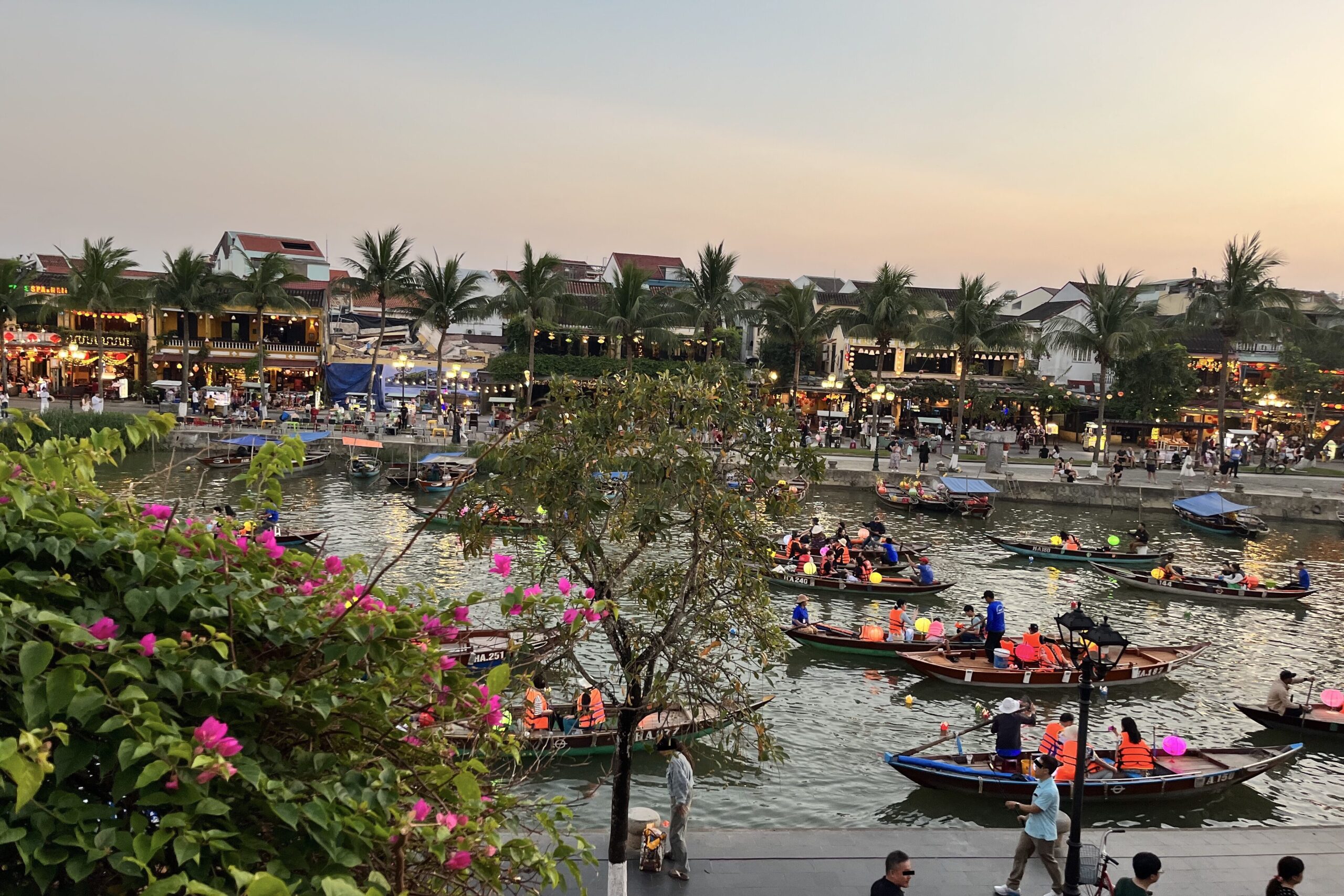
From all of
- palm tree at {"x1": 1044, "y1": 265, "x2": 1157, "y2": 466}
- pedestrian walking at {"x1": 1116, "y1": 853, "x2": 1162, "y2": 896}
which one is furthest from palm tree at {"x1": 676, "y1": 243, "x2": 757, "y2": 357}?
pedestrian walking at {"x1": 1116, "y1": 853, "x2": 1162, "y2": 896}

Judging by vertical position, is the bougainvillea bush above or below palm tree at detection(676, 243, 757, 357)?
below

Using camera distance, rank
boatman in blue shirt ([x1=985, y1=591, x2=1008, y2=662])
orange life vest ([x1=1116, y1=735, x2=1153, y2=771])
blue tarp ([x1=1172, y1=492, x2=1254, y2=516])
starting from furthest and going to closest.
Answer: blue tarp ([x1=1172, y1=492, x2=1254, y2=516]) < boatman in blue shirt ([x1=985, y1=591, x2=1008, y2=662]) < orange life vest ([x1=1116, y1=735, x2=1153, y2=771])

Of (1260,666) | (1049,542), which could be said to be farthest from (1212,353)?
(1260,666)

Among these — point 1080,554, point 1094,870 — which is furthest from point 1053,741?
point 1080,554

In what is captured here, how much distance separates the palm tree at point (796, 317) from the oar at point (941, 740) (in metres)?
40.4

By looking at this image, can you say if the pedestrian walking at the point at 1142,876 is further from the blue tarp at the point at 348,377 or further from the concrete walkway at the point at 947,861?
the blue tarp at the point at 348,377

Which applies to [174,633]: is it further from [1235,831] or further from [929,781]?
[1235,831]

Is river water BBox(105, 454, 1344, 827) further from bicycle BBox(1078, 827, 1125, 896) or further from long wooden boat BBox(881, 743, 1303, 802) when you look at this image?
bicycle BBox(1078, 827, 1125, 896)

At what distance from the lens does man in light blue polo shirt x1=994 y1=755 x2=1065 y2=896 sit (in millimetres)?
10992

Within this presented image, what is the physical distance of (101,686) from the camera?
4141mm

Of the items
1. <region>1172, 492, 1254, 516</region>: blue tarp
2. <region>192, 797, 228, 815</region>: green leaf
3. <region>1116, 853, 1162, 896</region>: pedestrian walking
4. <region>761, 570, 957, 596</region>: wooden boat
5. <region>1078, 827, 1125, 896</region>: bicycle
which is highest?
<region>192, 797, 228, 815</region>: green leaf

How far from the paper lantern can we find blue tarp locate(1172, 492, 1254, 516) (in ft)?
86.0

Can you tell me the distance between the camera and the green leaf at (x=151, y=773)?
12.2ft

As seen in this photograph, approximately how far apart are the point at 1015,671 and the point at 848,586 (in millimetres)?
7798
